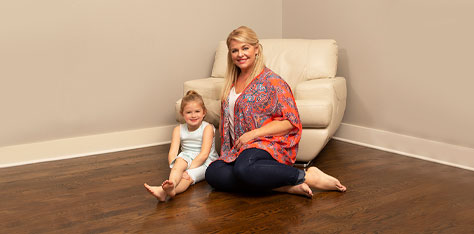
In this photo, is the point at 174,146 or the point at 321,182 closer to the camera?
the point at 321,182

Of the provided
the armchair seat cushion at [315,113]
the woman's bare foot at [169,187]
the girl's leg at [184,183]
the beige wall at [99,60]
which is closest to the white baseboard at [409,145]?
the armchair seat cushion at [315,113]

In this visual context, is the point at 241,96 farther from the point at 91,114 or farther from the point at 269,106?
the point at 91,114

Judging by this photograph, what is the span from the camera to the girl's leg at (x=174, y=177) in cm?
246

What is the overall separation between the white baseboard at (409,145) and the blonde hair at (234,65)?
4.16 ft

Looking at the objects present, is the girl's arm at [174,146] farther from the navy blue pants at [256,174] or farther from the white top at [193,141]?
the navy blue pants at [256,174]

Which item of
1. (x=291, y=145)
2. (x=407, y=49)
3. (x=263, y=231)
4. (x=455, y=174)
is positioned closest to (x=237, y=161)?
(x=291, y=145)

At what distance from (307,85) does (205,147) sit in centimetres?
80

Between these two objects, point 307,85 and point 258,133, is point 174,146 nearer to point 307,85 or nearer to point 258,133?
point 258,133

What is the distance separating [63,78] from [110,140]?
0.56 m

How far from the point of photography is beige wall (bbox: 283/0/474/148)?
301 cm

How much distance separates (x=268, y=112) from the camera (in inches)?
104

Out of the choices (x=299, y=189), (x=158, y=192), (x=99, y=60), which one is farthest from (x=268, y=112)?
(x=99, y=60)

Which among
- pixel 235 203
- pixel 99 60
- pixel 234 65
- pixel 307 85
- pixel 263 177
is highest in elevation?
pixel 234 65

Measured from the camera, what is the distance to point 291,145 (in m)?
2.65
